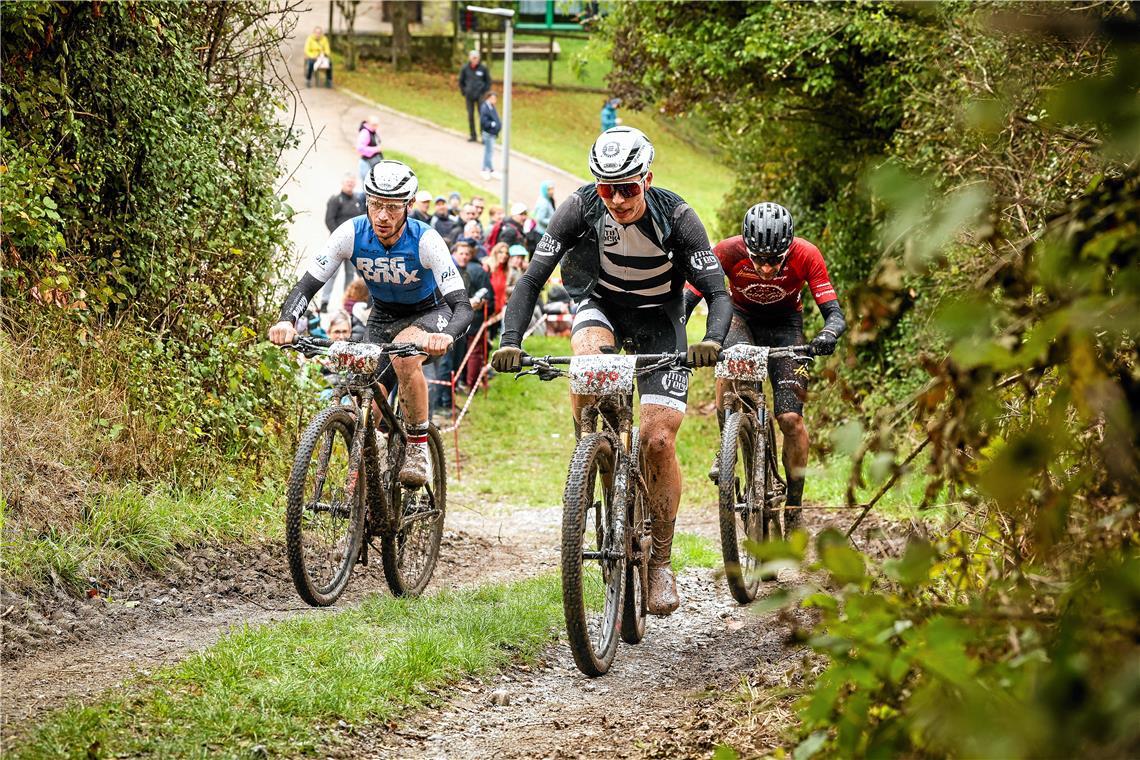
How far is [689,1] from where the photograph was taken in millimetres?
16453

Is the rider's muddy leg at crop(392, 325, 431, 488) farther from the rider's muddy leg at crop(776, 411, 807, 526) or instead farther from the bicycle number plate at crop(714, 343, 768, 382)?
the rider's muddy leg at crop(776, 411, 807, 526)

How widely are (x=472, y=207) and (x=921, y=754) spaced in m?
17.0

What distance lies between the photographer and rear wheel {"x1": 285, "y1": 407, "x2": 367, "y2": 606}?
680 cm

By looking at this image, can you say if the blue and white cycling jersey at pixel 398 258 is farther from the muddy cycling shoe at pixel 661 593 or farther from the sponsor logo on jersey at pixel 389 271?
the muddy cycling shoe at pixel 661 593

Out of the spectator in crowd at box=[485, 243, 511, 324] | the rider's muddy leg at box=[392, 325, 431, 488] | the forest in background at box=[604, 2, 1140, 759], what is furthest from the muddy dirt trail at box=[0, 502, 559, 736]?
the spectator in crowd at box=[485, 243, 511, 324]

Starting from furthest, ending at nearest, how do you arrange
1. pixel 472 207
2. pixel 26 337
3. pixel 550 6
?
pixel 550 6
pixel 472 207
pixel 26 337

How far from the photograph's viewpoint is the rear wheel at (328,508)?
6797 mm

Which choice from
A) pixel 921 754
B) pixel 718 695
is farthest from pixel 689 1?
pixel 921 754

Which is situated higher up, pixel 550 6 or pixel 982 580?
pixel 550 6

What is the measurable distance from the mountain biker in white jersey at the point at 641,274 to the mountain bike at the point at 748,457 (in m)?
0.57

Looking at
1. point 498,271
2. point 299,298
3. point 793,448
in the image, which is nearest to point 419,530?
point 299,298

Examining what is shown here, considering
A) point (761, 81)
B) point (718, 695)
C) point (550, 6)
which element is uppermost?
point (550, 6)

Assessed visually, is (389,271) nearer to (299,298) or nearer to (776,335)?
(299,298)

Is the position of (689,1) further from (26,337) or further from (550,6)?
(550,6)
